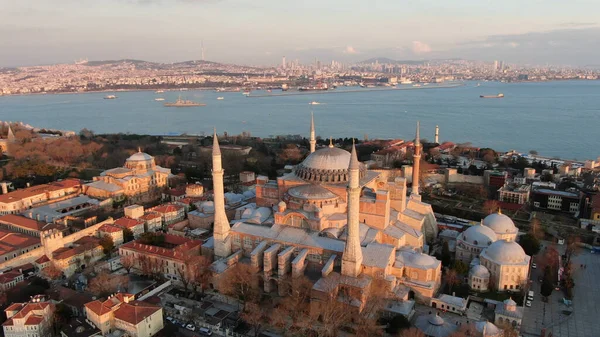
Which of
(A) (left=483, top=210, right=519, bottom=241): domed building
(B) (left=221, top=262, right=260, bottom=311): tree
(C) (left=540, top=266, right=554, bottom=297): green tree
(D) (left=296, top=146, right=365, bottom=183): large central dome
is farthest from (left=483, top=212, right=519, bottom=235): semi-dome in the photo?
(B) (left=221, top=262, right=260, bottom=311): tree

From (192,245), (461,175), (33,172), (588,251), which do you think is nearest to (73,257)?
(192,245)

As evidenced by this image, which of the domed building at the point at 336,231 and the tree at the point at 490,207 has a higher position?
the domed building at the point at 336,231

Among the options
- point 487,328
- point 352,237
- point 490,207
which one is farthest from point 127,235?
→ point 490,207

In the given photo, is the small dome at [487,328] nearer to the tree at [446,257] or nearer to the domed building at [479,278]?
the domed building at [479,278]

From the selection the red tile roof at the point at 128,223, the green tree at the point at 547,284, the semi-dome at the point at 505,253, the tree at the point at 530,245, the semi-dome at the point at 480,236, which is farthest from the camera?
the red tile roof at the point at 128,223

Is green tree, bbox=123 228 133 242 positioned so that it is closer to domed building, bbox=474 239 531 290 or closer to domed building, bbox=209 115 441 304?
domed building, bbox=209 115 441 304

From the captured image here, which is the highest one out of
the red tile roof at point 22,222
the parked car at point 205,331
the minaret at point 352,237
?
the minaret at point 352,237

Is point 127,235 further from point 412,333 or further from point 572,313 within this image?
point 572,313

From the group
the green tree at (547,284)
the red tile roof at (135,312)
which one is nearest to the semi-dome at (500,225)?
the green tree at (547,284)
